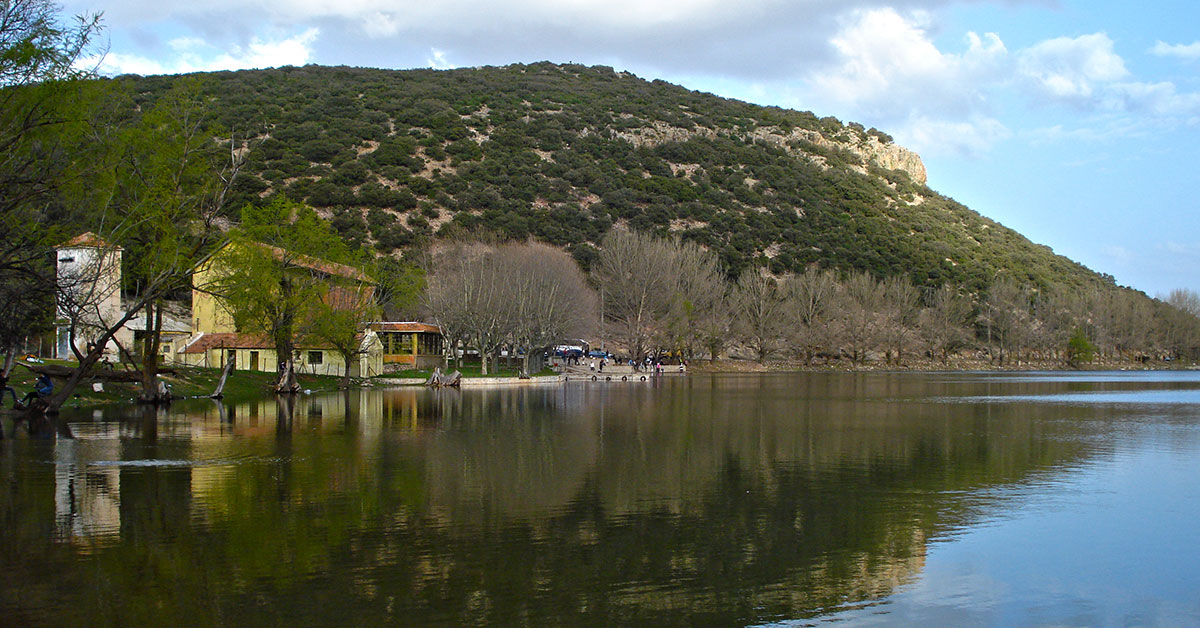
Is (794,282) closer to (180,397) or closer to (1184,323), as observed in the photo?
(1184,323)

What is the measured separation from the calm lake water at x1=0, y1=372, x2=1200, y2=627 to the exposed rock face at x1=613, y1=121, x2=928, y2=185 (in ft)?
367

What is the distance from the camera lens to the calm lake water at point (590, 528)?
9250 millimetres

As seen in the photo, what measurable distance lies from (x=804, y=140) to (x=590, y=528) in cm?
14180

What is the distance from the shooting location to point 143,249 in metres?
30.7

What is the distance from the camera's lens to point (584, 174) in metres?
114

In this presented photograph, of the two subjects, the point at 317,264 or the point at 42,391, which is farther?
the point at 317,264

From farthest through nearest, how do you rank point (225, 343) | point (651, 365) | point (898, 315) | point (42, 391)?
point (898, 315) < point (651, 365) < point (225, 343) < point (42, 391)

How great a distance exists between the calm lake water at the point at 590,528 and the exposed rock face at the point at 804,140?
A: 367ft

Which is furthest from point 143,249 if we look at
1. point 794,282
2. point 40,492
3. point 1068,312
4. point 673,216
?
point 1068,312

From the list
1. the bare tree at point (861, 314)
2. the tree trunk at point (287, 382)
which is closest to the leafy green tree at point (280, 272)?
the tree trunk at point (287, 382)

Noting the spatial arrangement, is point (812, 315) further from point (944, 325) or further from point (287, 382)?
point (287, 382)

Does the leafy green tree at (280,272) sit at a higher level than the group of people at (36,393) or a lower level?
higher

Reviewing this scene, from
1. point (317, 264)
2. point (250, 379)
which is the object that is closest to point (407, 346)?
point (250, 379)

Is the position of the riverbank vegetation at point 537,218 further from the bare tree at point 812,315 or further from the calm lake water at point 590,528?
the calm lake water at point 590,528
